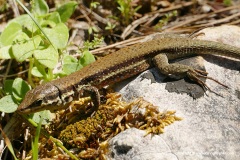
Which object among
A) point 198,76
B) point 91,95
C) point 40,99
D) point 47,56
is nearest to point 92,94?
point 91,95

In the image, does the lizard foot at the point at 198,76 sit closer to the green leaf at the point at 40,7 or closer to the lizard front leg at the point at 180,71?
the lizard front leg at the point at 180,71

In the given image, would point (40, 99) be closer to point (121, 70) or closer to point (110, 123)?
point (110, 123)

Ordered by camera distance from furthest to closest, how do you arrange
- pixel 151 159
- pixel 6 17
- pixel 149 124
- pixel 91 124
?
pixel 6 17 < pixel 91 124 < pixel 149 124 < pixel 151 159

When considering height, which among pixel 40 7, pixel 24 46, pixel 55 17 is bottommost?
pixel 24 46

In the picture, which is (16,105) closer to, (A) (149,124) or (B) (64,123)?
(B) (64,123)

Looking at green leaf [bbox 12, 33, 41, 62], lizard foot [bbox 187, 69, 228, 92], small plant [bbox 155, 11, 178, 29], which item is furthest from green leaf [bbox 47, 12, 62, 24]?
lizard foot [bbox 187, 69, 228, 92]

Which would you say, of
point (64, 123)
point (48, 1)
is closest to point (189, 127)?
point (64, 123)

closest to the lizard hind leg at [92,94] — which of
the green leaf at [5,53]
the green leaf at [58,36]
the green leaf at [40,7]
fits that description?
the green leaf at [58,36]
